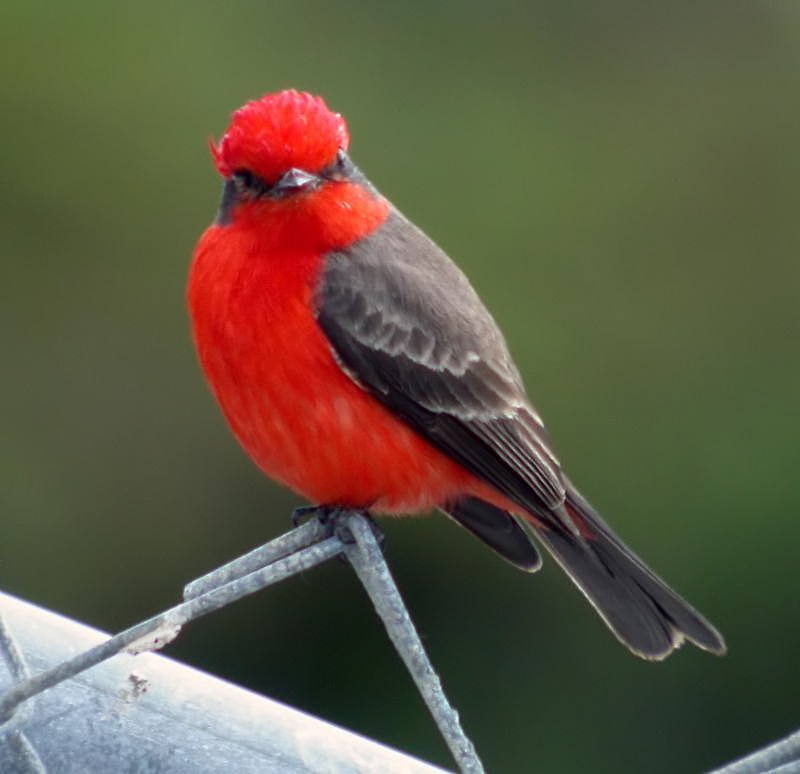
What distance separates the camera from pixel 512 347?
4922mm

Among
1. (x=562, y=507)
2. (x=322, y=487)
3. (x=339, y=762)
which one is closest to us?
(x=339, y=762)

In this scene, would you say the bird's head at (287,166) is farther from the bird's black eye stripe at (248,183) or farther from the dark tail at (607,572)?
the dark tail at (607,572)

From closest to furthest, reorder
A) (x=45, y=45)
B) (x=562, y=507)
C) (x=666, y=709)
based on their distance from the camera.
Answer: (x=562, y=507), (x=666, y=709), (x=45, y=45)

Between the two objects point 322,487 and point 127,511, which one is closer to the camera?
point 322,487

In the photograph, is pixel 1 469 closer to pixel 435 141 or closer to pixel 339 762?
pixel 435 141

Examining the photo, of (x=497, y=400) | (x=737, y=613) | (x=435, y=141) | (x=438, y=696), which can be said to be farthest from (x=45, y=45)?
(x=438, y=696)

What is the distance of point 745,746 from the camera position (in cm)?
485

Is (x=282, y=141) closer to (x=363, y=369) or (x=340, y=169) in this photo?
(x=340, y=169)

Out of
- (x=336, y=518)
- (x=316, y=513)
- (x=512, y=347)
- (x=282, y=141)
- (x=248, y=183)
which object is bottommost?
(x=512, y=347)

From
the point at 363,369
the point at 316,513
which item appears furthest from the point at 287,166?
the point at 316,513

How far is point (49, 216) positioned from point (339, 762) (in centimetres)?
355

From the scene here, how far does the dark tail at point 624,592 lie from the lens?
130 inches

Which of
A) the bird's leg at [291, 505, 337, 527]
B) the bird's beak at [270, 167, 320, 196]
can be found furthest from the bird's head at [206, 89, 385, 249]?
the bird's leg at [291, 505, 337, 527]

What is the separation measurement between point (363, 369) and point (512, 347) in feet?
5.82
